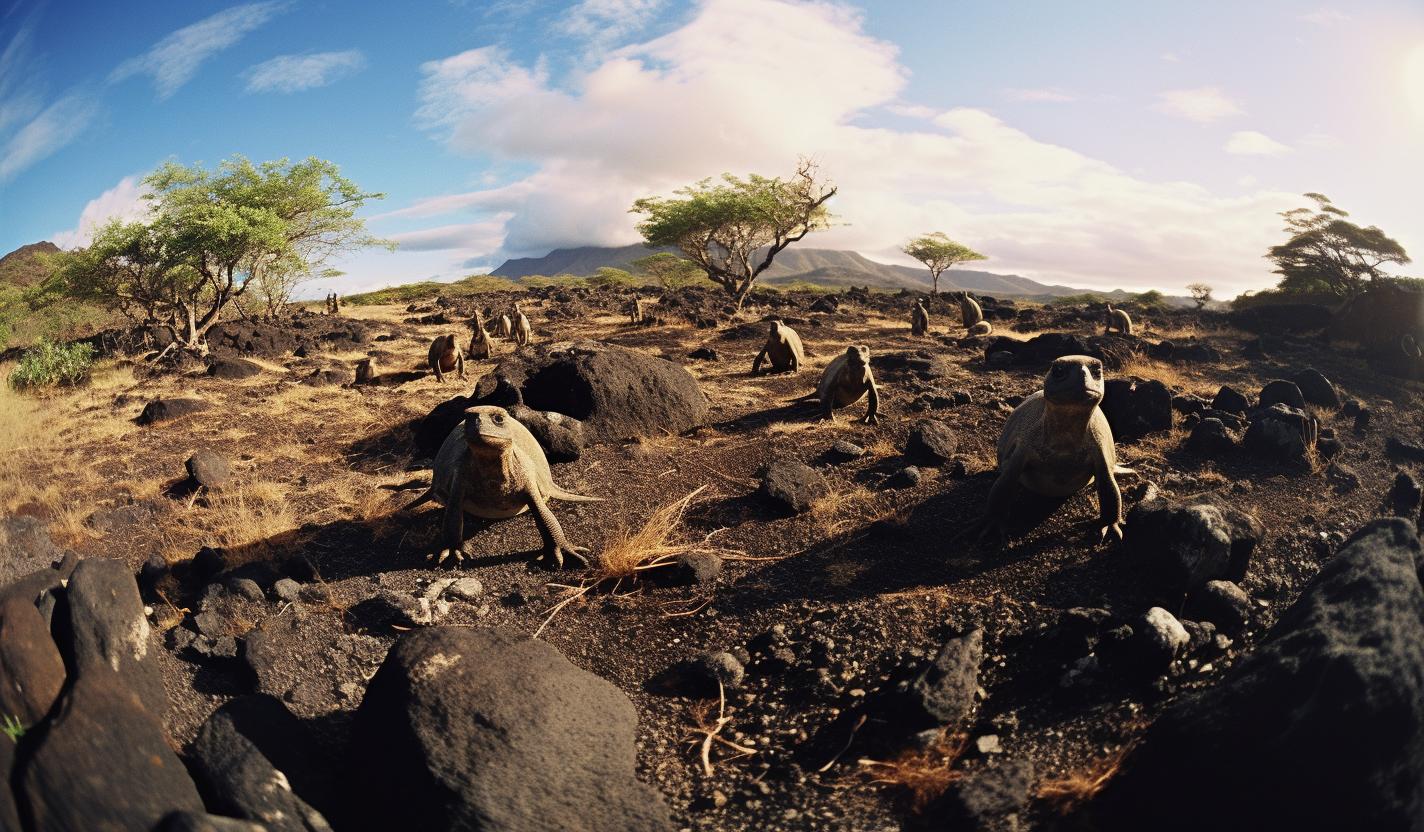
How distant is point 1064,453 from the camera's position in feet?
19.9

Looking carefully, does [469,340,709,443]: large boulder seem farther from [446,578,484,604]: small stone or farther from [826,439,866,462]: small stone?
[446,578,484,604]: small stone

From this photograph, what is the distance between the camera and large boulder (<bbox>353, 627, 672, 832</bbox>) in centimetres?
327

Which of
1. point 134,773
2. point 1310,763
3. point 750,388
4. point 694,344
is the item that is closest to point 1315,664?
point 1310,763

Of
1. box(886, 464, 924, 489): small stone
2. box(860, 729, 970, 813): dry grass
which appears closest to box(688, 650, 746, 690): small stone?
box(860, 729, 970, 813): dry grass

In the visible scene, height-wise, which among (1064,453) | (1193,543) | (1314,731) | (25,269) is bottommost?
(1314,731)

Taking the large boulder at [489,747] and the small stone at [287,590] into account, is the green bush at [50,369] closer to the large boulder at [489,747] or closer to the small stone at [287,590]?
the small stone at [287,590]

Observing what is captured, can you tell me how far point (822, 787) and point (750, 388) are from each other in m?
10.4

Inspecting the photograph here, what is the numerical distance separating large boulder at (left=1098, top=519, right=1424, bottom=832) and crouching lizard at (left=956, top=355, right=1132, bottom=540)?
2.28 m

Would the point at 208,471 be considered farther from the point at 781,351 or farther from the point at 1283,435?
the point at 1283,435

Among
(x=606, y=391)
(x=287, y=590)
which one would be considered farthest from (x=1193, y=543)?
(x=606, y=391)

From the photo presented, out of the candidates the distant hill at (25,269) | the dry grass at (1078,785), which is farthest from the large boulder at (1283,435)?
the distant hill at (25,269)

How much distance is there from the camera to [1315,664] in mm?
3086

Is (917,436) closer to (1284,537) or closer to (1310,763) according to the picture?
(1284,537)

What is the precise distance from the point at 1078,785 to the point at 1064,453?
331 centimetres
